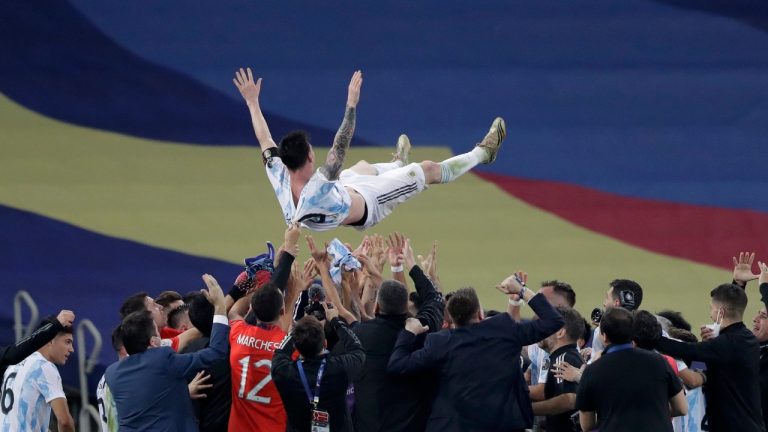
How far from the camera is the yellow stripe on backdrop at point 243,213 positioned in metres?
9.21

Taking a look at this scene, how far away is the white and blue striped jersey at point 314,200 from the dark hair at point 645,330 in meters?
1.59

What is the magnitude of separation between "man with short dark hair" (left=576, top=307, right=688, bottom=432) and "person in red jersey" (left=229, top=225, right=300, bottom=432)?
1.37 m

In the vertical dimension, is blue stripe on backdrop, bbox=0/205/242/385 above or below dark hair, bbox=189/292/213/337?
above

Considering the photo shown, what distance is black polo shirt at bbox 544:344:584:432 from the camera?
551 centimetres

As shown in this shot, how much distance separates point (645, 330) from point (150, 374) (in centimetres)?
218

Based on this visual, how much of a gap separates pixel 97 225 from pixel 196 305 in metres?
3.86

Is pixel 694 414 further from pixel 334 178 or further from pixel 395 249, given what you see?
pixel 334 178

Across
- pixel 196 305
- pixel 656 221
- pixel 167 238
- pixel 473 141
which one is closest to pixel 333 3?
pixel 473 141

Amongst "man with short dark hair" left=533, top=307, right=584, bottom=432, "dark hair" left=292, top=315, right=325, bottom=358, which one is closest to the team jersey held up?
"dark hair" left=292, top=315, right=325, bottom=358

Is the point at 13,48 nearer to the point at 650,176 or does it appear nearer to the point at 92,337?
the point at 92,337

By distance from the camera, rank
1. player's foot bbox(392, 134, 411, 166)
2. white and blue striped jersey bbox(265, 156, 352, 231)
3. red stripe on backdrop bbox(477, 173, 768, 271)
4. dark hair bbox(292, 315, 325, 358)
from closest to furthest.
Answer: dark hair bbox(292, 315, 325, 358) → white and blue striped jersey bbox(265, 156, 352, 231) → player's foot bbox(392, 134, 411, 166) → red stripe on backdrop bbox(477, 173, 768, 271)

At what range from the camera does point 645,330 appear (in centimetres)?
523

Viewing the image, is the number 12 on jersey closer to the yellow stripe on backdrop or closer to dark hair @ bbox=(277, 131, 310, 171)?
dark hair @ bbox=(277, 131, 310, 171)

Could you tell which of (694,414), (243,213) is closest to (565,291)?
(694,414)
